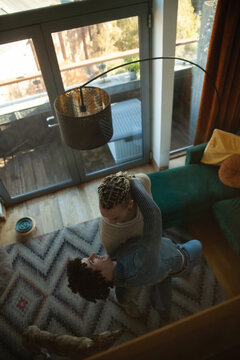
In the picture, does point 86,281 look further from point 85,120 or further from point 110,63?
point 110,63

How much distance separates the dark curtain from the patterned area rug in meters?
1.27

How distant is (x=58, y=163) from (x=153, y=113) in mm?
1249

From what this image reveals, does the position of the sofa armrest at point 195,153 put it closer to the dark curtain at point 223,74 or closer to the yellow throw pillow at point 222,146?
the yellow throw pillow at point 222,146

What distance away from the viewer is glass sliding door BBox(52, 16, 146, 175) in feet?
7.64

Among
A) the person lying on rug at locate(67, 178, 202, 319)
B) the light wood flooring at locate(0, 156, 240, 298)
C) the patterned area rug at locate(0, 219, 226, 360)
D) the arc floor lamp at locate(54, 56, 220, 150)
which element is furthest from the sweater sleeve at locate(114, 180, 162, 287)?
the light wood flooring at locate(0, 156, 240, 298)

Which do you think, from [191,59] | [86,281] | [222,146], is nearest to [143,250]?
[86,281]

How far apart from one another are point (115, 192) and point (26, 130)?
1736mm

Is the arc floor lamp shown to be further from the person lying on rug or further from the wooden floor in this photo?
the wooden floor

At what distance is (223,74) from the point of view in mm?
2490

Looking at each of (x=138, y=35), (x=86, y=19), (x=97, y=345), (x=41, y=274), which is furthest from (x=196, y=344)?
(x=138, y=35)

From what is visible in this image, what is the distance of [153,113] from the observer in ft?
9.73

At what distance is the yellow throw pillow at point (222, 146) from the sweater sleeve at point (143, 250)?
1340mm

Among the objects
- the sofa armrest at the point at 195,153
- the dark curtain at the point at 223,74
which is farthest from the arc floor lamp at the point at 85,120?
the dark curtain at the point at 223,74

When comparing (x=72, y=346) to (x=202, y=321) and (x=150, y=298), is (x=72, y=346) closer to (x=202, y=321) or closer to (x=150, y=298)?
(x=150, y=298)
